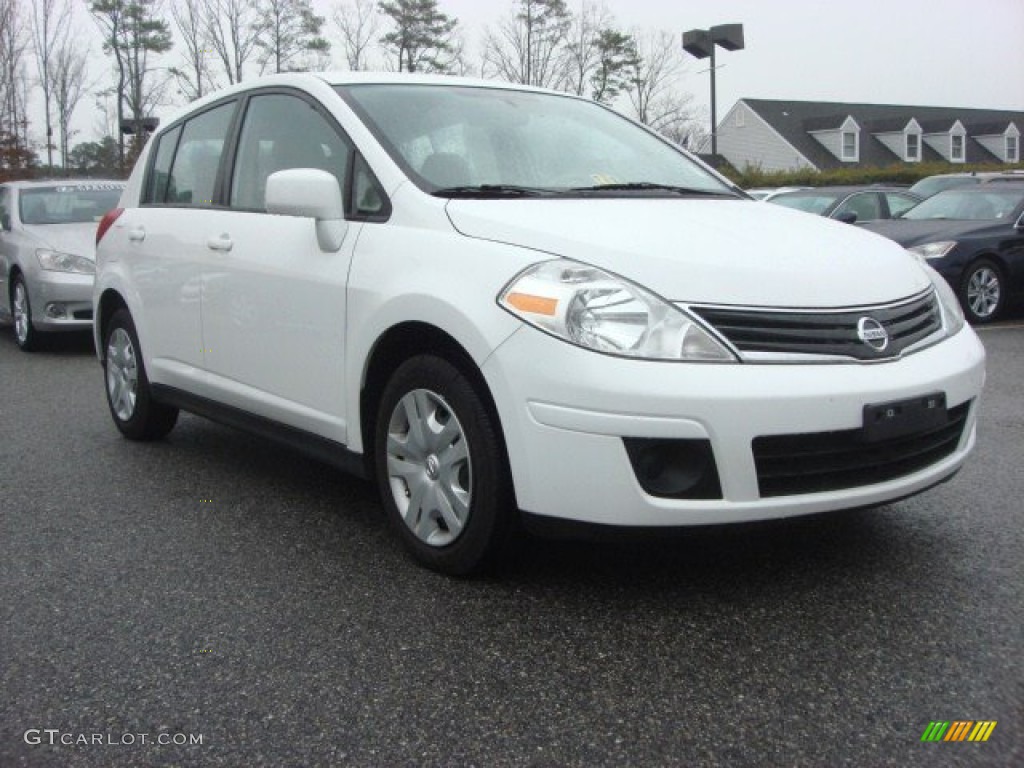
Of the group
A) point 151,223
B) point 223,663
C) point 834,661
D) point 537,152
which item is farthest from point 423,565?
point 151,223

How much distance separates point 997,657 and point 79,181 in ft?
32.9

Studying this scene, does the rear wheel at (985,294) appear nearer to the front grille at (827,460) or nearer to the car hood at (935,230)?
the car hood at (935,230)

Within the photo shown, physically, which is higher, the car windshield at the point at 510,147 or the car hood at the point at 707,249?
the car windshield at the point at 510,147

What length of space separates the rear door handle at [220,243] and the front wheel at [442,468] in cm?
121

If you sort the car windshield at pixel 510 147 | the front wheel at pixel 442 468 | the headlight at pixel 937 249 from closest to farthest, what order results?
the front wheel at pixel 442 468
the car windshield at pixel 510 147
the headlight at pixel 937 249

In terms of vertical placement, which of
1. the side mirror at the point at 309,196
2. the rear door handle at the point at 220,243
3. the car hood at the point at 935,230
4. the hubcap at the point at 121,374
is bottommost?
the hubcap at the point at 121,374

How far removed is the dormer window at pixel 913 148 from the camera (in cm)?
5281

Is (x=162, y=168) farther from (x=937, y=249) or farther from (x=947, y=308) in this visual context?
(x=937, y=249)

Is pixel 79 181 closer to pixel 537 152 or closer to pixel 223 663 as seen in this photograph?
pixel 537 152

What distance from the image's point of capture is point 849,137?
51188mm

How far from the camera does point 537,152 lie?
402 cm

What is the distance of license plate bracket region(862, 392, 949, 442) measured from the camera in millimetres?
2932

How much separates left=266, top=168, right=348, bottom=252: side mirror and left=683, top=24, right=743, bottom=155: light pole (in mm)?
14869

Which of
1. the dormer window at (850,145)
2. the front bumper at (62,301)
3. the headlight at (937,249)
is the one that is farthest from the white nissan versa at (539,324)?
the dormer window at (850,145)
